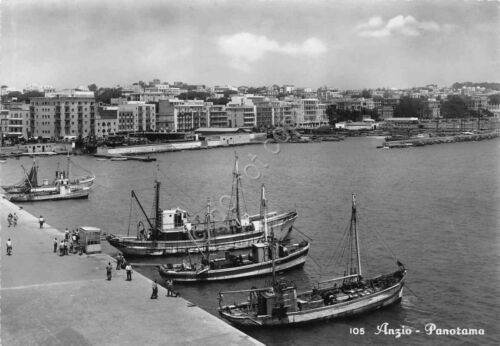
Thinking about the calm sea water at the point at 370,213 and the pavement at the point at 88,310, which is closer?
the pavement at the point at 88,310

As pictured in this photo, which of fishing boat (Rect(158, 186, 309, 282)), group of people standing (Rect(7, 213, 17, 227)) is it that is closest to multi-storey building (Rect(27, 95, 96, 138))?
group of people standing (Rect(7, 213, 17, 227))

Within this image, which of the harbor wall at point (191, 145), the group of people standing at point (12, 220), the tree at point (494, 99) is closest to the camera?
the group of people standing at point (12, 220)

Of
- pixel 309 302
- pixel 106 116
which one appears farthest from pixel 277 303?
pixel 106 116

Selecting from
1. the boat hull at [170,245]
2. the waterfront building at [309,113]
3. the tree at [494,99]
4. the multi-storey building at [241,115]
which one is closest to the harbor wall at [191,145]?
the multi-storey building at [241,115]

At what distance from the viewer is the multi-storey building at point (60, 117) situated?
44406 mm

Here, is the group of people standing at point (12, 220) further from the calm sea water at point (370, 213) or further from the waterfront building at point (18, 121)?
the waterfront building at point (18, 121)

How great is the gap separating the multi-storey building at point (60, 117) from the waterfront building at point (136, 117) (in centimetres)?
273

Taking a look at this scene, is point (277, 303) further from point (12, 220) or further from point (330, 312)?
point (12, 220)

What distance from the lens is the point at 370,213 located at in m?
17.9

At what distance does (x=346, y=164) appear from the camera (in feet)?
108

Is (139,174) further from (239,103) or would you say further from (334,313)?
(239,103)

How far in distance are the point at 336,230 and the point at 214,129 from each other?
118ft

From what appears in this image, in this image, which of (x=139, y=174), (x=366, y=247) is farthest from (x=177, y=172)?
(x=366, y=247)

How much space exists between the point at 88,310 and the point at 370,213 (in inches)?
439
